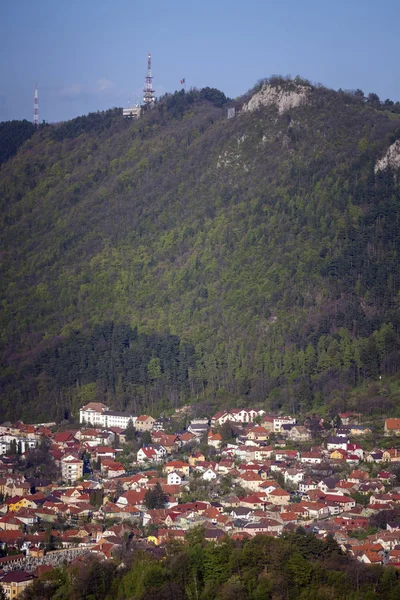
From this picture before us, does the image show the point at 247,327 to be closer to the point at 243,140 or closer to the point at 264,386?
the point at 264,386

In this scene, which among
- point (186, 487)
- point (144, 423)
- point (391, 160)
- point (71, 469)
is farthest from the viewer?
point (391, 160)

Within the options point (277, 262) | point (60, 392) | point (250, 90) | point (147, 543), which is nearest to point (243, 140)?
point (250, 90)

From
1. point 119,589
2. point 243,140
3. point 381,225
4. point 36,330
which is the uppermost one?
point 243,140

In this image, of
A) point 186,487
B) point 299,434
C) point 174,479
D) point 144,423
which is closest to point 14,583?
point 186,487

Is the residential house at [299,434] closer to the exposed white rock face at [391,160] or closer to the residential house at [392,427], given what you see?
the residential house at [392,427]

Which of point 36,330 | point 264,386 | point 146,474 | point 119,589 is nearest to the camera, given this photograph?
point 119,589

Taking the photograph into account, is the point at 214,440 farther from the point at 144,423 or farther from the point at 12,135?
the point at 12,135
